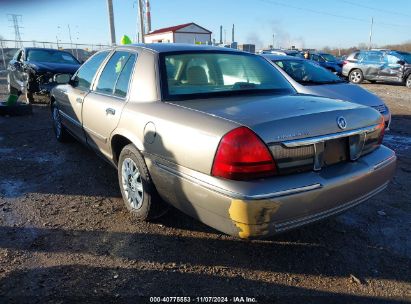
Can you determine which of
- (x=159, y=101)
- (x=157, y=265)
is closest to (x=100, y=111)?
(x=159, y=101)

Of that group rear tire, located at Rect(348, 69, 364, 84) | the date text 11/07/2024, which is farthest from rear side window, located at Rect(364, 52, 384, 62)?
the date text 11/07/2024

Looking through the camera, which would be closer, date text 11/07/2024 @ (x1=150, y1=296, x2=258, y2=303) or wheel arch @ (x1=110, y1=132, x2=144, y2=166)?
date text 11/07/2024 @ (x1=150, y1=296, x2=258, y2=303)

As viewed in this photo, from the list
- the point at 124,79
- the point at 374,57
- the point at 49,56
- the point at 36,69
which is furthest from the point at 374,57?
the point at 124,79

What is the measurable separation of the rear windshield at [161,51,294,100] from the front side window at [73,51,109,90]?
1402 mm

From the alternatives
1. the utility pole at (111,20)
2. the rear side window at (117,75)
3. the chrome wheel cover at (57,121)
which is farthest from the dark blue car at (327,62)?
the rear side window at (117,75)

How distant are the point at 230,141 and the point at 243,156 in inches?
5.0

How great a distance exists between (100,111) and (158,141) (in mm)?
1337

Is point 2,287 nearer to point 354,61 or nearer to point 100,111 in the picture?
point 100,111

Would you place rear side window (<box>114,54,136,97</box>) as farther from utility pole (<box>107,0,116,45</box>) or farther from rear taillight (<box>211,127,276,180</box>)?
utility pole (<box>107,0,116,45</box>)

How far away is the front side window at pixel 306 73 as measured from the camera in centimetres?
726

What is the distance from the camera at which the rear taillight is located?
2412 millimetres

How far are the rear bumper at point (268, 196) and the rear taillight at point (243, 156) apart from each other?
0.22 ft

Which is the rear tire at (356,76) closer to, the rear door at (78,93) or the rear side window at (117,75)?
the rear door at (78,93)

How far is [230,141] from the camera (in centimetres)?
242
